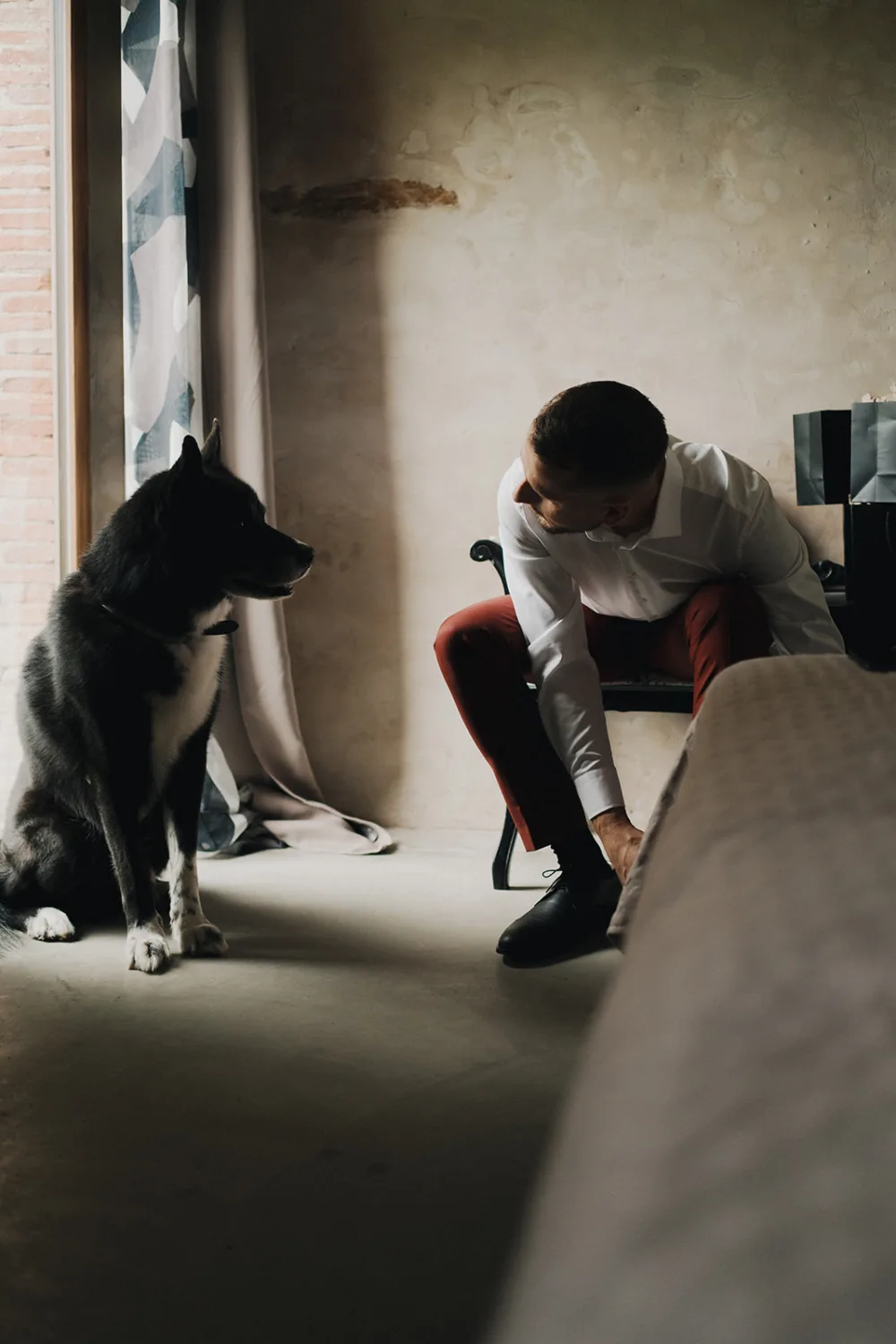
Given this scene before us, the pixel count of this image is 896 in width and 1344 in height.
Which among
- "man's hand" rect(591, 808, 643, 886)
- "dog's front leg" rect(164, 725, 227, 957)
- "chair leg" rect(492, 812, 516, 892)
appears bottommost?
"chair leg" rect(492, 812, 516, 892)

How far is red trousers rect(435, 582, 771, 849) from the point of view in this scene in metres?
1.89

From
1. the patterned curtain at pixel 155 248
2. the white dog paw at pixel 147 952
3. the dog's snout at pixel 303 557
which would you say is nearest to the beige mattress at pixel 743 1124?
the white dog paw at pixel 147 952

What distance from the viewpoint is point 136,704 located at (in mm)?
1832

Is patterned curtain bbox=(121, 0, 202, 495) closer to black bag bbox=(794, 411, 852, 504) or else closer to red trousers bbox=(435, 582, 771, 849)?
red trousers bbox=(435, 582, 771, 849)

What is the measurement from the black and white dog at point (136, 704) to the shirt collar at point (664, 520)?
59 cm

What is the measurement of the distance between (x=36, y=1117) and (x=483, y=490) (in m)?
2.02

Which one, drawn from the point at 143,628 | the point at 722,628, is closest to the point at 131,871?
the point at 143,628

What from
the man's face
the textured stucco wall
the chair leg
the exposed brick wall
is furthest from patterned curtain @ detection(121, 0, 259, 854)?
the man's face

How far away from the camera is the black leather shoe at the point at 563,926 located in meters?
1.84

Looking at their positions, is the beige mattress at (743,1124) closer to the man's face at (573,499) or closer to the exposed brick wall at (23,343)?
the man's face at (573,499)

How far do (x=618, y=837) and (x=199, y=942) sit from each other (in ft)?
2.49

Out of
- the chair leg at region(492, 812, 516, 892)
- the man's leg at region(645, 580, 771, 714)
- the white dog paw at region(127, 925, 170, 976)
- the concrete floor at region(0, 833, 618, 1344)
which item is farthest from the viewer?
the chair leg at region(492, 812, 516, 892)

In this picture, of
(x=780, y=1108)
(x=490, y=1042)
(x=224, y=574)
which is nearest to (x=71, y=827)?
(x=224, y=574)

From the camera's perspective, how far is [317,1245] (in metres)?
0.97
